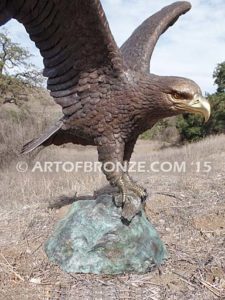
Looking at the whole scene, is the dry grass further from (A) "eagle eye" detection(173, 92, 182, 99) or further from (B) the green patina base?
(A) "eagle eye" detection(173, 92, 182, 99)

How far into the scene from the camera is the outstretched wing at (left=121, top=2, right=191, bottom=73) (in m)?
2.96

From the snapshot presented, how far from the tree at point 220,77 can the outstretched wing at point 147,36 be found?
13845 mm

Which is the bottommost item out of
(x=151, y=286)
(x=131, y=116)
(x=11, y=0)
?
(x=151, y=286)

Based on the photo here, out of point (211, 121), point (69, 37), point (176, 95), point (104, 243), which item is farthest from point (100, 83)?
point (211, 121)

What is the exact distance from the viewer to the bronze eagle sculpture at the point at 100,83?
2.44 meters

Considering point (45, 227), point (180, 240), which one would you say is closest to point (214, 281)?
point (180, 240)

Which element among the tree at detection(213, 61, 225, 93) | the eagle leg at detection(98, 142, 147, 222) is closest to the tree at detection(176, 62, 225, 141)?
the tree at detection(213, 61, 225, 93)

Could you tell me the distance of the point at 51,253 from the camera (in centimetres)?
302

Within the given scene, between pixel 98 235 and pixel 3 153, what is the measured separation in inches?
293

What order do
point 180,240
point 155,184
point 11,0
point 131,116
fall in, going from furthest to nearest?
1. point 155,184
2. point 180,240
3. point 131,116
4. point 11,0

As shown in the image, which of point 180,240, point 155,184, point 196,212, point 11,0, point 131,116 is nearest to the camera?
point 11,0

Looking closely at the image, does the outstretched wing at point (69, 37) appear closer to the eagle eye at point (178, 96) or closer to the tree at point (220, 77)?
the eagle eye at point (178, 96)

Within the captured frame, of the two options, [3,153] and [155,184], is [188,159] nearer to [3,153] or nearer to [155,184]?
[155,184]

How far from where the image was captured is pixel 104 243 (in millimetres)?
2840
